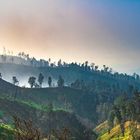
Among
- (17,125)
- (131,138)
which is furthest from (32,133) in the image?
(131,138)

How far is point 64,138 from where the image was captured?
31062mm

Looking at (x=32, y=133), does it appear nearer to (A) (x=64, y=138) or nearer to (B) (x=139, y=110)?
(A) (x=64, y=138)

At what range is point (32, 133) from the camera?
29.5 m

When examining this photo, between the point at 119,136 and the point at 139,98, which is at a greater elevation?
the point at 139,98

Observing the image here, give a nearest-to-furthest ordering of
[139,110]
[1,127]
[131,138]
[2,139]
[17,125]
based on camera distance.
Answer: [17,125]
[2,139]
[1,127]
[131,138]
[139,110]

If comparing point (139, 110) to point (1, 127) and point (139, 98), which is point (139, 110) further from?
point (1, 127)

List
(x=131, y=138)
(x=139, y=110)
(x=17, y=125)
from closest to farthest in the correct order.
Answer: (x=17, y=125) < (x=131, y=138) < (x=139, y=110)

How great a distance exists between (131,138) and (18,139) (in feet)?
489

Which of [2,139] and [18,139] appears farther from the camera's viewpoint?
[2,139]

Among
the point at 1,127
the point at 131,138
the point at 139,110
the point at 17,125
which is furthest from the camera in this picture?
the point at 139,110

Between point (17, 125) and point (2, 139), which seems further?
point (2, 139)

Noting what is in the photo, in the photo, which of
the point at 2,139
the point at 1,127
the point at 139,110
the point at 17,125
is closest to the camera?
the point at 17,125

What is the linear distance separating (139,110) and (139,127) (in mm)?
10841

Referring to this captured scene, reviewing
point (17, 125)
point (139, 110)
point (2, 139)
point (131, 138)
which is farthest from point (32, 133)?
point (139, 110)
